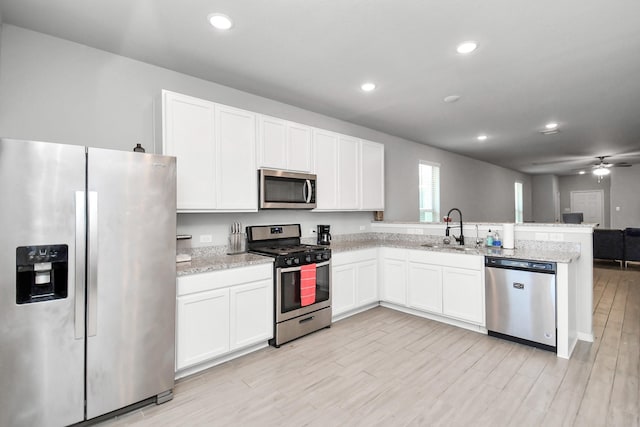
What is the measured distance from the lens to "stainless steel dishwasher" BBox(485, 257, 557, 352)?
289cm

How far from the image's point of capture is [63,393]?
187 centimetres

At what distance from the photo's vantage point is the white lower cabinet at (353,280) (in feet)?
12.2

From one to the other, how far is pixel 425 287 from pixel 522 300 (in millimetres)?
1045

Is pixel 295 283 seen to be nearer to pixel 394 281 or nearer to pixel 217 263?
pixel 217 263

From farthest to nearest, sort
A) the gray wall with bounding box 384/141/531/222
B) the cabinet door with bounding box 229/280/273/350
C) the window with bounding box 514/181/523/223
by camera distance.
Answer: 1. the window with bounding box 514/181/523/223
2. the gray wall with bounding box 384/141/531/222
3. the cabinet door with bounding box 229/280/273/350

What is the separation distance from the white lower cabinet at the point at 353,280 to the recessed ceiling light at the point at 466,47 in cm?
240

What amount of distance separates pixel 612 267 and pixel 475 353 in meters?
6.56

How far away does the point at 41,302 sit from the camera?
182cm

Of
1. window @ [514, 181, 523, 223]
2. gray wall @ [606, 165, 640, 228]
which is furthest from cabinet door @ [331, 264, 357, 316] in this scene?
gray wall @ [606, 165, 640, 228]

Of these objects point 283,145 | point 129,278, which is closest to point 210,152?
point 283,145

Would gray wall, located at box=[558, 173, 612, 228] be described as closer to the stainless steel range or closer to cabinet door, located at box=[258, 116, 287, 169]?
the stainless steel range

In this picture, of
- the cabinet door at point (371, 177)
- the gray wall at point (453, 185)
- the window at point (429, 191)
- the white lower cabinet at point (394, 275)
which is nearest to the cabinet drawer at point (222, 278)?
the white lower cabinet at point (394, 275)

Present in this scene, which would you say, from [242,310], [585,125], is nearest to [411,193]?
[585,125]

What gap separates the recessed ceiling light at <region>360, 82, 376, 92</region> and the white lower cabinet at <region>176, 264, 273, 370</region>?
2.21m
